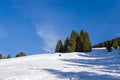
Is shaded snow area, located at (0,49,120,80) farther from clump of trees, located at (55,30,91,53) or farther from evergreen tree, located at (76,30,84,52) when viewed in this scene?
evergreen tree, located at (76,30,84,52)

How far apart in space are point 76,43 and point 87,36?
12.0 ft

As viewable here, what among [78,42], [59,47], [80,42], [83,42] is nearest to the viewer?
[83,42]

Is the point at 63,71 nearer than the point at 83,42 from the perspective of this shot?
Yes

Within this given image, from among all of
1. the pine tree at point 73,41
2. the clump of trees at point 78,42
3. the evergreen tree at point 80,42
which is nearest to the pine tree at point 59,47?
the clump of trees at point 78,42

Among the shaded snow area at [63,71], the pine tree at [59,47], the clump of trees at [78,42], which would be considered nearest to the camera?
the shaded snow area at [63,71]

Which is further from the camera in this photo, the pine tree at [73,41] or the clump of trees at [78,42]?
the pine tree at [73,41]

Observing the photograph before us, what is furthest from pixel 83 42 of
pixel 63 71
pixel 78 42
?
pixel 63 71

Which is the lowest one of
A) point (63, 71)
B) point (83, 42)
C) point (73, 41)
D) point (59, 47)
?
point (63, 71)

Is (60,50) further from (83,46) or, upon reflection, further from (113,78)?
(113,78)

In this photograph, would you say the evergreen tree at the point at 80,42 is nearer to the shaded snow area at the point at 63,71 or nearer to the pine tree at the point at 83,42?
the pine tree at the point at 83,42

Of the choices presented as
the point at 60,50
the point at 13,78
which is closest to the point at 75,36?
the point at 60,50

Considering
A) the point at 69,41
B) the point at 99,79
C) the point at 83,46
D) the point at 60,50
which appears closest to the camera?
the point at 99,79

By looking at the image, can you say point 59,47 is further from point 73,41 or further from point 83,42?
point 83,42

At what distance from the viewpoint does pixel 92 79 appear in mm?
21891
